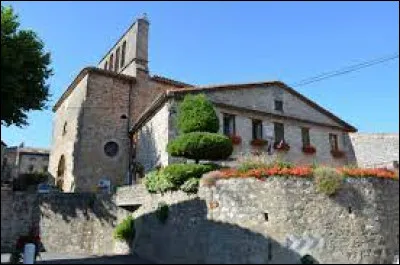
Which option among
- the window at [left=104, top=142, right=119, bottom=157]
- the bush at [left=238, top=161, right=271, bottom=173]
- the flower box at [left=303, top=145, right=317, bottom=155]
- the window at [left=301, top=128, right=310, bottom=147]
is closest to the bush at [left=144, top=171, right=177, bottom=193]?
the bush at [left=238, top=161, right=271, bottom=173]

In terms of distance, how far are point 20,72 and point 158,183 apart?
24.8 ft

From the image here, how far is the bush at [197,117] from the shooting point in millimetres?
18859

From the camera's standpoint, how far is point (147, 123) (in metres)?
24.3


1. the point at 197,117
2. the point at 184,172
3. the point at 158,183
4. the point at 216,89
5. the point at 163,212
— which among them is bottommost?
the point at 163,212

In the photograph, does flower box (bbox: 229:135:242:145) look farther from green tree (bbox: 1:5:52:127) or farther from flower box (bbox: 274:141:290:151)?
green tree (bbox: 1:5:52:127)

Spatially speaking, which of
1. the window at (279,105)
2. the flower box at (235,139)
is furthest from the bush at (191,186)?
the window at (279,105)

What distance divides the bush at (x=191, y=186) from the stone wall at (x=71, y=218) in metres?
5.56

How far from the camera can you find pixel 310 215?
14320 mm

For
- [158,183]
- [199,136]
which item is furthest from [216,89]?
[158,183]

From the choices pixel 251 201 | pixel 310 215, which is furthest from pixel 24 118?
pixel 310 215

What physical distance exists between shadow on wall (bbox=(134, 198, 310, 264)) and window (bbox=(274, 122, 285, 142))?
949cm

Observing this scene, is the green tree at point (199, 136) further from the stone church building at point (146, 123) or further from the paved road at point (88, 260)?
the paved road at point (88, 260)

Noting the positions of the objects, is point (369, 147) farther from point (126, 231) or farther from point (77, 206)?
point (77, 206)

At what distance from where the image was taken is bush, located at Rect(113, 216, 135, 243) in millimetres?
19953
